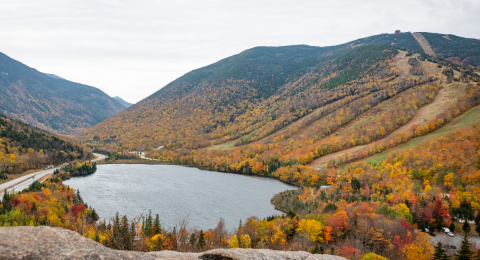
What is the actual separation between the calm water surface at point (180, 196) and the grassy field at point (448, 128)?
40.6 meters

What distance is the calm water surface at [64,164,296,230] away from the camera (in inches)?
2499

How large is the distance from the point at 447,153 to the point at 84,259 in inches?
4234

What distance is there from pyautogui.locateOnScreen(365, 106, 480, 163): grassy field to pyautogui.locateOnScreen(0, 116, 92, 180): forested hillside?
133642mm

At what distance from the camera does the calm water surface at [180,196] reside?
63478 mm

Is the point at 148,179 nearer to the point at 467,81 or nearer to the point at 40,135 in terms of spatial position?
the point at 40,135

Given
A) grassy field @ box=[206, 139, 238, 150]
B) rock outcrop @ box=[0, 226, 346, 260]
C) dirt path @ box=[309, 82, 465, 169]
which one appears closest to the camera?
rock outcrop @ box=[0, 226, 346, 260]

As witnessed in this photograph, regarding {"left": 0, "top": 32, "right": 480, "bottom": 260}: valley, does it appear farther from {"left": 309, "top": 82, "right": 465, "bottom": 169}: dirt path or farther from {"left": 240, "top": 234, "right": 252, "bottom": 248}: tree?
{"left": 309, "top": 82, "right": 465, "bottom": 169}: dirt path

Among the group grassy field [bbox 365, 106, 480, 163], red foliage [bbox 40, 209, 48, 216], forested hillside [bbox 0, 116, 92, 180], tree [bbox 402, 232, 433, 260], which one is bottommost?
tree [bbox 402, 232, 433, 260]

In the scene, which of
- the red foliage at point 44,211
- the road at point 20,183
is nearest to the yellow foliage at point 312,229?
the red foliage at point 44,211

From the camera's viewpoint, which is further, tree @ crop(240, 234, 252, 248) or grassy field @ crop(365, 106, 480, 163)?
grassy field @ crop(365, 106, 480, 163)

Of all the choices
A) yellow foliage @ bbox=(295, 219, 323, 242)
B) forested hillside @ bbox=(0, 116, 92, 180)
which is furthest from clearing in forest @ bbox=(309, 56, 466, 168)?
forested hillside @ bbox=(0, 116, 92, 180)

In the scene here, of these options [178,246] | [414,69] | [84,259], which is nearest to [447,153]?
[178,246]

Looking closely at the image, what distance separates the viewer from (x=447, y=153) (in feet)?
279

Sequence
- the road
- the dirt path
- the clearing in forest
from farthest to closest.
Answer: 1. the clearing in forest
2. the dirt path
3. the road
